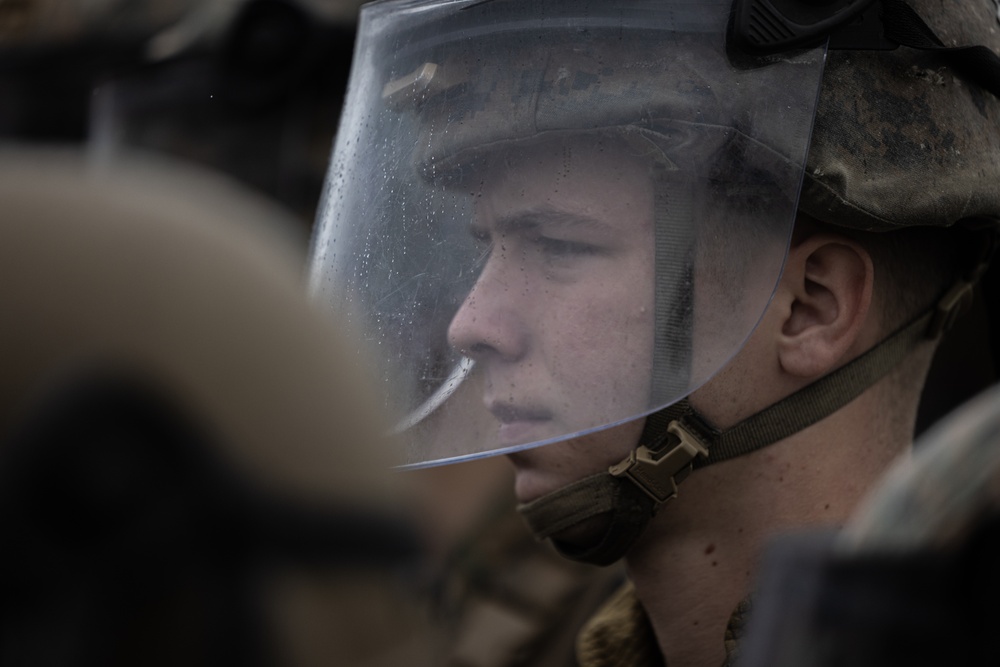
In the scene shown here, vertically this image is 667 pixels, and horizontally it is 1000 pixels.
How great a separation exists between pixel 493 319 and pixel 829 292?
1.49 feet

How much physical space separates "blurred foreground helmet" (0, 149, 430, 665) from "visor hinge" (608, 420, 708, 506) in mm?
917

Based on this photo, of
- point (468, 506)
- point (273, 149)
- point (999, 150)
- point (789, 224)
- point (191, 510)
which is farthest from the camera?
point (273, 149)

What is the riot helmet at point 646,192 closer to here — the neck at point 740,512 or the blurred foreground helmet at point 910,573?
the neck at point 740,512

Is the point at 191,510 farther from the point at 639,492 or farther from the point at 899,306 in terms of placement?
the point at 899,306

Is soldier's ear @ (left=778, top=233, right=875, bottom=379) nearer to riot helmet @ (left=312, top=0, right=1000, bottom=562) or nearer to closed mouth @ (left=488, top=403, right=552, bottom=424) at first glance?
riot helmet @ (left=312, top=0, right=1000, bottom=562)

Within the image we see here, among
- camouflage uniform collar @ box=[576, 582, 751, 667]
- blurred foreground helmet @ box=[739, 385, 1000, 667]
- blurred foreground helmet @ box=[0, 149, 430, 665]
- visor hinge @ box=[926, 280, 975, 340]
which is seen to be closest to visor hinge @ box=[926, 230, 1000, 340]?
visor hinge @ box=[926, 280, 975, 340]

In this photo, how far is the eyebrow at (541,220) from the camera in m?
1.61

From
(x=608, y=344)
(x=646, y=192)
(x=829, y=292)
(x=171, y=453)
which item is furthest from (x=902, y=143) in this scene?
(x=171, y=453)

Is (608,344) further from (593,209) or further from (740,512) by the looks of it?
(740,512)

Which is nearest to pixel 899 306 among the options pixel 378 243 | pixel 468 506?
pixel 378 243

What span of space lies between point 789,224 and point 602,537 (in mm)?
469

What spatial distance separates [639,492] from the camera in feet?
5.33

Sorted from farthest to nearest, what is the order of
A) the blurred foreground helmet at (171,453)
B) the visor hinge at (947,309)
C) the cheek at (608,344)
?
the visor hinge at (947,309)
the cheek at (608,344)
the blurred foreground helmet at (171,453)

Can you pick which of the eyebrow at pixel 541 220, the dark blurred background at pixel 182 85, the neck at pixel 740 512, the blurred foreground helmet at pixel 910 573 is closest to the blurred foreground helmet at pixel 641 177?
the eyebrow at pixel 541 220
